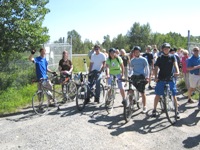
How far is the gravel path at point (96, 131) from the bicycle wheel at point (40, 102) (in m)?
0.24

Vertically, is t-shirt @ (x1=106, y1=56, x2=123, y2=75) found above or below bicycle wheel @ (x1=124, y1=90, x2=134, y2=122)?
above

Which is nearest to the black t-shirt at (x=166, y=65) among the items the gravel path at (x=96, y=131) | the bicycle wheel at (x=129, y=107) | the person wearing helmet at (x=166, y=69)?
the person wearing helmet at (x=166, y=69)

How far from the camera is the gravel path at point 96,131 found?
6.35 meters

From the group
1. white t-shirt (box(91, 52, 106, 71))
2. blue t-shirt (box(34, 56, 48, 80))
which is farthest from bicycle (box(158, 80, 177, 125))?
blue t-shirt (box(34, 56, 48, 80))

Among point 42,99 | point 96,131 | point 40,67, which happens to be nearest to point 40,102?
point 42,99

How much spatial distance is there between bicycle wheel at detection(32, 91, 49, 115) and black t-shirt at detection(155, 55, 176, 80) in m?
3.64

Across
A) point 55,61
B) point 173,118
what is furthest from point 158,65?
point 55,61

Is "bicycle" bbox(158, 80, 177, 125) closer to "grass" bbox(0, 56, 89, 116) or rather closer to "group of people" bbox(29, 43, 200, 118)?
"group of people" bbox(29, 43, 200, 118)

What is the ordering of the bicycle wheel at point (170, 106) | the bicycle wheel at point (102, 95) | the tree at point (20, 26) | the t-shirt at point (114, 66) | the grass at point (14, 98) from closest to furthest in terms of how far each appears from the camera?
the bicycle wheel at point (170, 106)
the t-shirt at point (114, 66)
the grass at point (14, 98)
the bicycle wheel at point (102, 95)
the tree at point (20, 26)

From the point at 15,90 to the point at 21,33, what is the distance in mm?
2447

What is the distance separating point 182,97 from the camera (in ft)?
37.8

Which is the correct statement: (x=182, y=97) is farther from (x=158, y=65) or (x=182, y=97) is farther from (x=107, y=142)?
(x=107, y=142)

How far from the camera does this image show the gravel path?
6352 mm

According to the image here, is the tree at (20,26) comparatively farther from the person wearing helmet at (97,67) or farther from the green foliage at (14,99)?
the person wearing helmet at (97,67)
